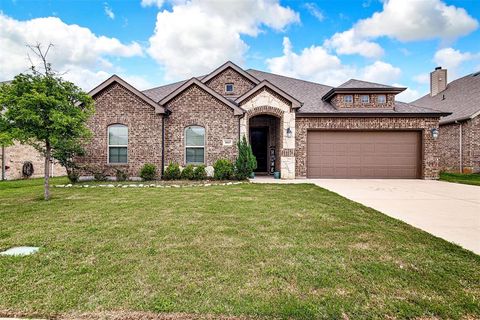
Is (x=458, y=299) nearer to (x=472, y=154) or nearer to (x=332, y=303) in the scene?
(x=332, y=303)

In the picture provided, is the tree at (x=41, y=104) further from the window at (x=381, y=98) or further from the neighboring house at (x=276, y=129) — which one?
the window at (x=381, y=98)

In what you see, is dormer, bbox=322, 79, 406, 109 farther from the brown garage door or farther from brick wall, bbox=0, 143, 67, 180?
brick wall, bbox=0, 143, 67, 180

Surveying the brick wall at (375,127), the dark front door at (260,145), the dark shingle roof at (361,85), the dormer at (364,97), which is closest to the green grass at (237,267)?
the brick wall at (375,127)

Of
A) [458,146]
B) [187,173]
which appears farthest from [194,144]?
[458,146]

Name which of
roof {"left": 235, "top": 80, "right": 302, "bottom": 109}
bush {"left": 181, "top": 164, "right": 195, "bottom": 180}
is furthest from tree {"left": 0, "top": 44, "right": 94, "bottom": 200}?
roof {"left": 235, "top": 80, "right": 302, "bottom": 109}

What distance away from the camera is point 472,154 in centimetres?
1498

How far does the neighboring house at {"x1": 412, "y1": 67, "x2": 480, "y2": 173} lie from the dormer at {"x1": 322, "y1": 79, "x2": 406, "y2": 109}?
6.48 meters

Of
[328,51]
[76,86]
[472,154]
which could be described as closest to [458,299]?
[76,86]

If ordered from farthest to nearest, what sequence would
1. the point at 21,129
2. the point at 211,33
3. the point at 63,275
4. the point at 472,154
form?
the point at 211,33, the point at 472,154, the point at 21,129, the point at 63,275

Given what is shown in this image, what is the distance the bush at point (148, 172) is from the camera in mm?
11094

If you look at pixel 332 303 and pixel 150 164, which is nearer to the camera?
pixel 332 303

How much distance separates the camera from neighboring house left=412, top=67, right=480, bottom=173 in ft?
49.0

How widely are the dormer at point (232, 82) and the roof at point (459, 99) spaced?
46.2 feet

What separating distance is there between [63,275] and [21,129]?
5856 mm
